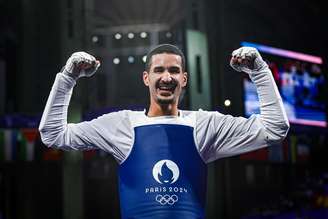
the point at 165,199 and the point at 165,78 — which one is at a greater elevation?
the point at 165,78

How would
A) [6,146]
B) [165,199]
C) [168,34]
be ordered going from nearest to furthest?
[165,199], [6,146], [168,34]

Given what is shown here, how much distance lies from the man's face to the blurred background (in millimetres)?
3358

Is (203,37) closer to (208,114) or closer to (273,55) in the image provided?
(273,55)

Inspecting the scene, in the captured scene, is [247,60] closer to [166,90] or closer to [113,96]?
[166,90]

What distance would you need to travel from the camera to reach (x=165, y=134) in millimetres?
2240

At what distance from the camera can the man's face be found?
88.8 inches

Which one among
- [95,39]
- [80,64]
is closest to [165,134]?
[80,64]

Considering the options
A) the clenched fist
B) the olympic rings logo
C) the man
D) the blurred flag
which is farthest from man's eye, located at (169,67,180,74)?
the blurred flag

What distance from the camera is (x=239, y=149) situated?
2311 millimetres

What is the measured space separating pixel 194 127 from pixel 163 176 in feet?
0.87

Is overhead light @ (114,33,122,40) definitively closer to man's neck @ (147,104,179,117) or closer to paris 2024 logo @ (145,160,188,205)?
man's neck @ (147,104,179,117)

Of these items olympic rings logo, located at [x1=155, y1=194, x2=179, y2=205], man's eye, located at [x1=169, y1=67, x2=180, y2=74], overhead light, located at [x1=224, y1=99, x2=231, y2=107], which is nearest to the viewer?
olympic rings logo, located at [x1=155, y1=194, x2=179, y2=205]

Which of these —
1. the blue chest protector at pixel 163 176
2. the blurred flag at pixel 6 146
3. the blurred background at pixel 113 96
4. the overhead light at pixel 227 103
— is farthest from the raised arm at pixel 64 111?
the overhead light at pixel 227 103

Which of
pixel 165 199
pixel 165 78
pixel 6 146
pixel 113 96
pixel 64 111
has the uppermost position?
pixel 113 96
